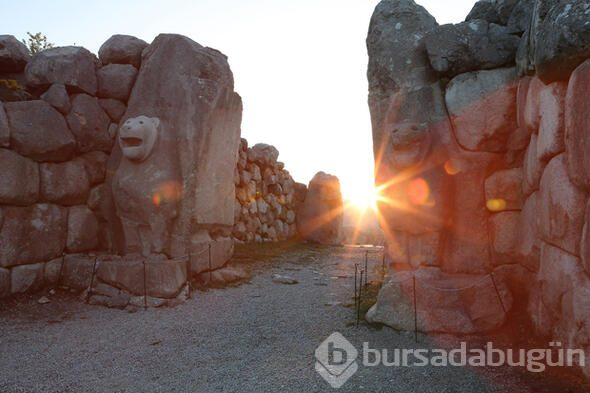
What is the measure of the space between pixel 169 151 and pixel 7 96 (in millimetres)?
2689

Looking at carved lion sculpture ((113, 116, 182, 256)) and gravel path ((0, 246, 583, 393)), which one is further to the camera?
carved lion sculpture ((113, 116, 182, 256))

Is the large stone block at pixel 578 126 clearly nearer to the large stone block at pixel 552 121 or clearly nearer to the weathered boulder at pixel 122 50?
the large stone block at pixel 552 121

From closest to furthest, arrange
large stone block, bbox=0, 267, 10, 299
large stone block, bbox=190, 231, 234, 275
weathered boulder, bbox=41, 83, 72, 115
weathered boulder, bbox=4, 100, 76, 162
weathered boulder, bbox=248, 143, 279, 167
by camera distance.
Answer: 1. large stone block, bbox=0, 267, 10, 299
2. weathered boulder, bbox=4, 100, 76, 162
3. weathered boulder, bbox=41, 83, 72, 115
4. large stone block, bbox=190, 231, 234, 275
5. weathered boulder, bbox=248, 143, 279, 167

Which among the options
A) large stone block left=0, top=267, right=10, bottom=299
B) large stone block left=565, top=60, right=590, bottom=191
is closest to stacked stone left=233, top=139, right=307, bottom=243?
large stone block left=0, top=267, right=10, bottom=299

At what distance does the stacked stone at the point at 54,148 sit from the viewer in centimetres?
645

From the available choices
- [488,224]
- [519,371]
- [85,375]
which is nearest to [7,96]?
[85,375]

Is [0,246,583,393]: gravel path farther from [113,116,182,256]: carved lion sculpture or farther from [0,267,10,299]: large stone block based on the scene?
[113,116,182,256]: carved lion sculpture

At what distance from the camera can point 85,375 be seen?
4035 millimetres

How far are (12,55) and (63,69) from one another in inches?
37.4

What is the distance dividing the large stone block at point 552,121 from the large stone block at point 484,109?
87 cm

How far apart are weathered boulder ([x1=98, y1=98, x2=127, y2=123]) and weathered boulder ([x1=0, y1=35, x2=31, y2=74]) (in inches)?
55.4

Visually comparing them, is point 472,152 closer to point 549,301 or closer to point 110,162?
point 549,301

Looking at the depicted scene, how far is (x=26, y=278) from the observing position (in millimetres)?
6516

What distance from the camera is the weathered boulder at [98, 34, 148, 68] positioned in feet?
26.1
